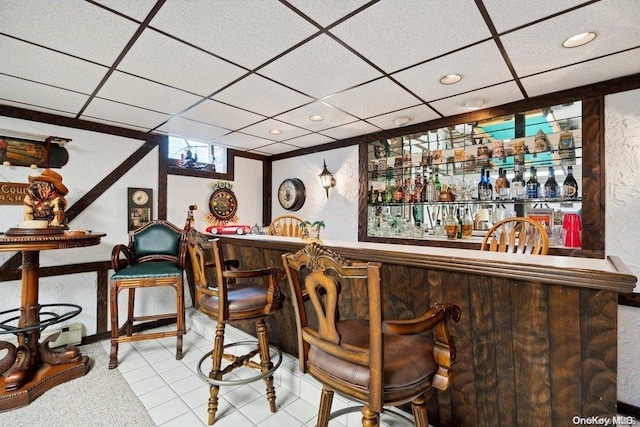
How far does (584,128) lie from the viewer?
238 cm

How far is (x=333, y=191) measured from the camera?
162 inches

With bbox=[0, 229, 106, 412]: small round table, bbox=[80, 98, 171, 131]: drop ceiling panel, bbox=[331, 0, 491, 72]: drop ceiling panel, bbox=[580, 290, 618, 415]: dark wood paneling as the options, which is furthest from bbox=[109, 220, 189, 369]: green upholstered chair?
bbox=[580, 290, 618, 415]: dark wood paneling

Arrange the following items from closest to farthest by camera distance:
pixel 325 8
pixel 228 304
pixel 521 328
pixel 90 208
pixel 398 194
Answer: pixel 521 328 → pixel 325 8 → pixel 228 304 → pixel 90 208 → pixel 398 194

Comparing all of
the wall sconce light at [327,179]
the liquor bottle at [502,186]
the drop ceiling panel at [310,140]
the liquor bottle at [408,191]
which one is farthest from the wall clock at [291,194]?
the liquor bottle at [502,186]

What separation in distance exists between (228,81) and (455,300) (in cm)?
213

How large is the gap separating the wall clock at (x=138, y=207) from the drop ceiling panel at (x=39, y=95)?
102 centimetres

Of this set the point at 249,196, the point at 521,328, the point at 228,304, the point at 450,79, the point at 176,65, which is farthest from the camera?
the point at 249,196

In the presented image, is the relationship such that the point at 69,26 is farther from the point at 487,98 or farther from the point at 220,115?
the point at 487,98

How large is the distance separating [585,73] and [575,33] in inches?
27.6

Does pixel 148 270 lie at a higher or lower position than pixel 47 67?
lower

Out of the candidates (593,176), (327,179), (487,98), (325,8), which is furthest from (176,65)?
(593,176)

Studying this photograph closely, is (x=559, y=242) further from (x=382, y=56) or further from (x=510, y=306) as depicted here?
(x=382, y=56)

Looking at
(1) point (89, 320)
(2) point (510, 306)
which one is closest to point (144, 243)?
(1) point (89, 320)

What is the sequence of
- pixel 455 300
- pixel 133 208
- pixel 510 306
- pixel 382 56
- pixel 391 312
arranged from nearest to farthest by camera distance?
pixel 510 306
pixel 455 300
pixel 391 312
pixel 382 56
pixel 133 208
